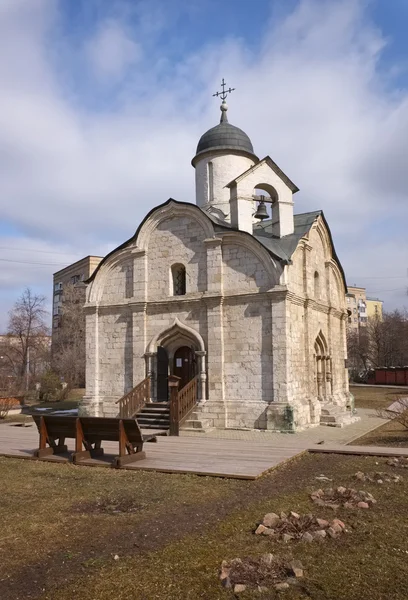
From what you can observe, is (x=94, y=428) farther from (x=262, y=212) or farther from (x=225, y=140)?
(x=225, y=140)

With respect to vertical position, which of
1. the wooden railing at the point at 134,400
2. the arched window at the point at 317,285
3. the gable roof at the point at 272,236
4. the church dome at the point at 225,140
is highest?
the church dome at the point at 225,140

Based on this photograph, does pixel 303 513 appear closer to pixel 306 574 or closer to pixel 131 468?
pixel 306 574

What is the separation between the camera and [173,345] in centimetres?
1838

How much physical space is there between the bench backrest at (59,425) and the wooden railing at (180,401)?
14.4 feet

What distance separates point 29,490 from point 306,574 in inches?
209

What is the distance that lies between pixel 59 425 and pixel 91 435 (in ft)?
2.77

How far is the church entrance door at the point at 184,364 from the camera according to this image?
59.4 ft

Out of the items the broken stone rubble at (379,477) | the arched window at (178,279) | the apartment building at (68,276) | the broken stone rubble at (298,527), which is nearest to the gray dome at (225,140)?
the arched window at (178,279)

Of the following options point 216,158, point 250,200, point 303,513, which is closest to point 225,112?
point 216,158

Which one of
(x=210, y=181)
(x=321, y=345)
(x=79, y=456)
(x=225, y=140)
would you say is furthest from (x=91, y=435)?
(x=225, y=140)

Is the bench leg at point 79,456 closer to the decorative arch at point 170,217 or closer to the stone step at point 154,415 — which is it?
the stone step at point 154,415

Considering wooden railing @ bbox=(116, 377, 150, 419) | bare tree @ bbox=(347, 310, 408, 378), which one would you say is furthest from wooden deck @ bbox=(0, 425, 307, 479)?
bare tree @ bbox=(347, 310, 408, 378)

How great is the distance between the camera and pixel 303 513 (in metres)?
6.80

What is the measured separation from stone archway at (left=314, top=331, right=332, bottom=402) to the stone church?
4 cm
